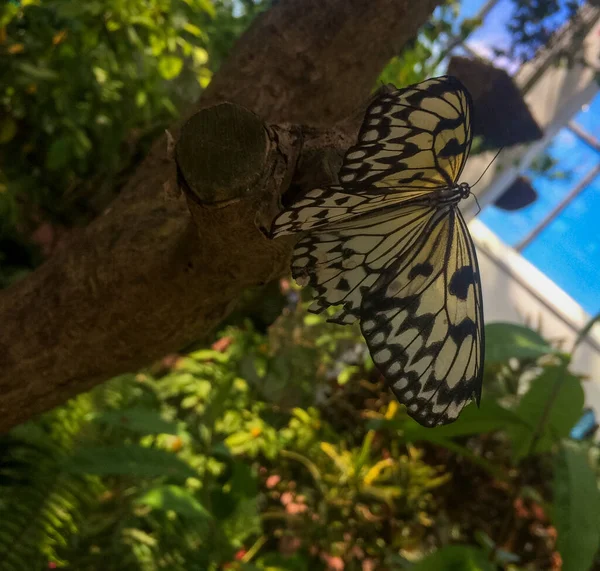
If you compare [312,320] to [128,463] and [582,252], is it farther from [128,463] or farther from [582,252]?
[582,252]

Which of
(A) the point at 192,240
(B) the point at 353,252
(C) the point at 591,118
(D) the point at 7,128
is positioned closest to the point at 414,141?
(B) the point at 353,252

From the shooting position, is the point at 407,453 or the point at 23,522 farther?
the point at 407,453

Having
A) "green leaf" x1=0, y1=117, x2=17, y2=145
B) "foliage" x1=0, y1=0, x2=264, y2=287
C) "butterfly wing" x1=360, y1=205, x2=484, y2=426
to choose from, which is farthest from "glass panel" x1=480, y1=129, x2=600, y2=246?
"green leaf" x1=0, y1=117, x2=17, y2=145

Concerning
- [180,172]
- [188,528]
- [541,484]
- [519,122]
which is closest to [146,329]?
[180,172]

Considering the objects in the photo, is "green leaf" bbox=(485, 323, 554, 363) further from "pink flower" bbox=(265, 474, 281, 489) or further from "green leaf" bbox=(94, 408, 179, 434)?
"pink flower" bbox=(265, 474, 281, 489)

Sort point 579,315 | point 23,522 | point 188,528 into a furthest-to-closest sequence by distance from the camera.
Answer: point 579,315 → point 188,528 → point 23,522

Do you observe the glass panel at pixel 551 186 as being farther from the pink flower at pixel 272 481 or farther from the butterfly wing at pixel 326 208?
the pink flower at pixel 272 481

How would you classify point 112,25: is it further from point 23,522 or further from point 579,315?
point 579,315
